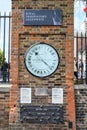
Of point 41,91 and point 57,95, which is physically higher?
point 41,91

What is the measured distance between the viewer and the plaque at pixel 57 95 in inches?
338

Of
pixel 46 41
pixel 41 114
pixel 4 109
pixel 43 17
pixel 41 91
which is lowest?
pixel 41 114

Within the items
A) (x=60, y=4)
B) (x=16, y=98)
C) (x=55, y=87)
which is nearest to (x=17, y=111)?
(x=16, y=98)

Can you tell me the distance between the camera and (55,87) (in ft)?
28.4

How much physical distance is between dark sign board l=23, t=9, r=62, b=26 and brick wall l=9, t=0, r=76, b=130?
Result: 0.34ft

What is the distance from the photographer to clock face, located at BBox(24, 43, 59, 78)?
8656mm

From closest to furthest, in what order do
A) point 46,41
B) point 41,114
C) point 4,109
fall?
point 41,114 → point 46,41 → point 4,109

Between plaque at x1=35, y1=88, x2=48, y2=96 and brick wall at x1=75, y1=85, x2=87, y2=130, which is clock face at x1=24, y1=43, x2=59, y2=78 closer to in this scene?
plaque at x1=35, y1=88, x2=48, y2=96

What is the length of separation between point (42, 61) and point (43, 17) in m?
1.08

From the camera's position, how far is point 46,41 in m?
8.73

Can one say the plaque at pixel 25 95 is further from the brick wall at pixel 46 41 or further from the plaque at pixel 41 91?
the plaque at pixel 41 91

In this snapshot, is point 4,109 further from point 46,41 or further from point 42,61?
point 46,41

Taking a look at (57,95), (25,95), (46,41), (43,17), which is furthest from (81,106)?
(43,17)

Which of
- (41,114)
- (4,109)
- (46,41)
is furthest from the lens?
(4,109)
